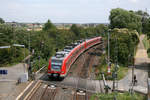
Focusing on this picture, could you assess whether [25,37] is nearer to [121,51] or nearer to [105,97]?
[121,51]

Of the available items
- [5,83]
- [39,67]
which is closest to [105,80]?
[39,67]

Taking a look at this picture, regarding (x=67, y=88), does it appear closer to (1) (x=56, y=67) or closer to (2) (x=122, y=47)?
(1) (x=56, y=67)

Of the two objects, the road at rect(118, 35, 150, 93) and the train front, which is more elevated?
the train front

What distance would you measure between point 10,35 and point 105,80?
2389cm

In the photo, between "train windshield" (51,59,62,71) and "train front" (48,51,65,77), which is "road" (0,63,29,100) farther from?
"train windshield" (51,59,62,71)

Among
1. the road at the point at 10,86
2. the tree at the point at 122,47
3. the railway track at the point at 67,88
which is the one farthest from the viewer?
the tree at the point at 122,47

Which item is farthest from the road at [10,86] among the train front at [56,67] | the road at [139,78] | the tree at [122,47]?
the tree at [122,47]

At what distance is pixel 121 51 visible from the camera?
37719 mm

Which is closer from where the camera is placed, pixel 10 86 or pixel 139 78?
pixel 10 86

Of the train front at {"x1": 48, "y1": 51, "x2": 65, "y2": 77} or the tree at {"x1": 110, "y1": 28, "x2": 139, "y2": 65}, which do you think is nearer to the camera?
the train front at {"x1": 48, "y1": 51, "x2": 65, "y2": 77}

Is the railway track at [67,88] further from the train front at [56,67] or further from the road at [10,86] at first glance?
the road at [10,86]

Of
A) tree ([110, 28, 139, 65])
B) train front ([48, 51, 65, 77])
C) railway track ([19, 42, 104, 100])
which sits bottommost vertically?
railway track ([19, 42, 104, 100])

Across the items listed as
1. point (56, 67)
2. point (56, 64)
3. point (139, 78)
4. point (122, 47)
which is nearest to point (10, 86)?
point (56, 67)

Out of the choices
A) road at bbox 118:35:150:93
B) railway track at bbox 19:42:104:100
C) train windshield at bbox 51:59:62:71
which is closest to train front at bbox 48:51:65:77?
train windshield at bbox 51:59:62:71
